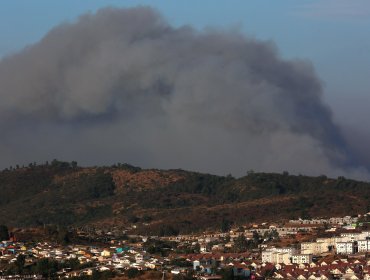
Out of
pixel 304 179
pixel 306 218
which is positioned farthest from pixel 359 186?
pixel 306 218

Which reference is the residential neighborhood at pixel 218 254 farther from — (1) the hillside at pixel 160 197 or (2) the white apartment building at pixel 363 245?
(1) the hillside at pixel 160 197

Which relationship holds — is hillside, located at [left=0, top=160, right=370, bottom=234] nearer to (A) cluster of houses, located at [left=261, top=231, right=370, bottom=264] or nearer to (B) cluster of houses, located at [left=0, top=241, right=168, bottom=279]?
(A) cluster of houses, located at [left=261, top=231, right=370, bottom=264]

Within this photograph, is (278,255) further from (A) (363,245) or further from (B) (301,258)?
(A) (363,245)

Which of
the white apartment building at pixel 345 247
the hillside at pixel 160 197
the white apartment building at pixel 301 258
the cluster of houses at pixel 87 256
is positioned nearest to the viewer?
the cluster of houses at pixel 87 256

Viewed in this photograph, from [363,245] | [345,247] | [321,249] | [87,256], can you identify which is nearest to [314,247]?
[321,249]

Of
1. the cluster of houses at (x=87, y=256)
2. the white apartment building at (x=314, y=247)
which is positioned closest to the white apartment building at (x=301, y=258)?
the white apartment building at (x=314, y=247)

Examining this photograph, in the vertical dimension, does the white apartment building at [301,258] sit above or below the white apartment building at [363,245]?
below

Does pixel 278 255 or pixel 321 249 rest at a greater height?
pixel 321 249

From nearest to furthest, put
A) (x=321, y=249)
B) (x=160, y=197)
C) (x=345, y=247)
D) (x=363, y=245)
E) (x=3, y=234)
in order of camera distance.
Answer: (x=345, y=247)
(x=363, y=245)
(x=321, y=249)
(x=3, y=234)
(x=160, y=197)
